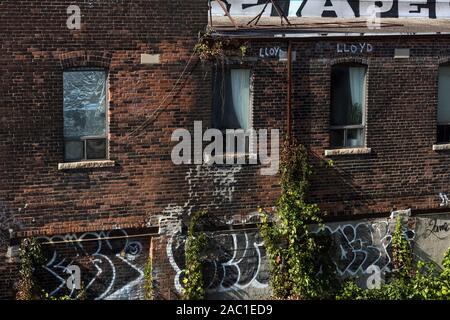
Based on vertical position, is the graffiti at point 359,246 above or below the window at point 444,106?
below

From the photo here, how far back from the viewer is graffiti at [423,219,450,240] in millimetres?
15766

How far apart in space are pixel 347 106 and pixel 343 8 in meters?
2.21

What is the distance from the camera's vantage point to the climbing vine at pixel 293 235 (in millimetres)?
14078

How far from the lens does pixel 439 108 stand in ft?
51.6

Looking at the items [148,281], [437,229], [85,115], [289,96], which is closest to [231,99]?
[289,96]

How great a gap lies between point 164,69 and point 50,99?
2.02 m

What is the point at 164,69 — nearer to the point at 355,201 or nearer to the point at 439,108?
the point at 355,201

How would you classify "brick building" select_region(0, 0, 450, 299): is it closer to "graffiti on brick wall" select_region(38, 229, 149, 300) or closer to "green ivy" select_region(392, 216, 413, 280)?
"graffiti on brick wall" select_region(38, 229, 149, 300)

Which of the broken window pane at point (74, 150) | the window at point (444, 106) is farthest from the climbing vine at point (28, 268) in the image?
the window at point (444, 106)

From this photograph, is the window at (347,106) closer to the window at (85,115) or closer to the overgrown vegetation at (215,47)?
the overgrown vegetation at (215,47)

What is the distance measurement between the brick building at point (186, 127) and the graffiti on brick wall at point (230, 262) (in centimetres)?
3

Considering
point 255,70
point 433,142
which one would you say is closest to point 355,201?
point 433,142

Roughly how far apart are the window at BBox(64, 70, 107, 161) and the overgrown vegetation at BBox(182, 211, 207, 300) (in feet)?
6.91

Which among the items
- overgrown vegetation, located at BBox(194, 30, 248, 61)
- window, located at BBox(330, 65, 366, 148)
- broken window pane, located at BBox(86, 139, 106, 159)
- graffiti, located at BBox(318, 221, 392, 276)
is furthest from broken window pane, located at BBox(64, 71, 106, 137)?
graffiti, located at BBox(318, 221, 392, 276)
